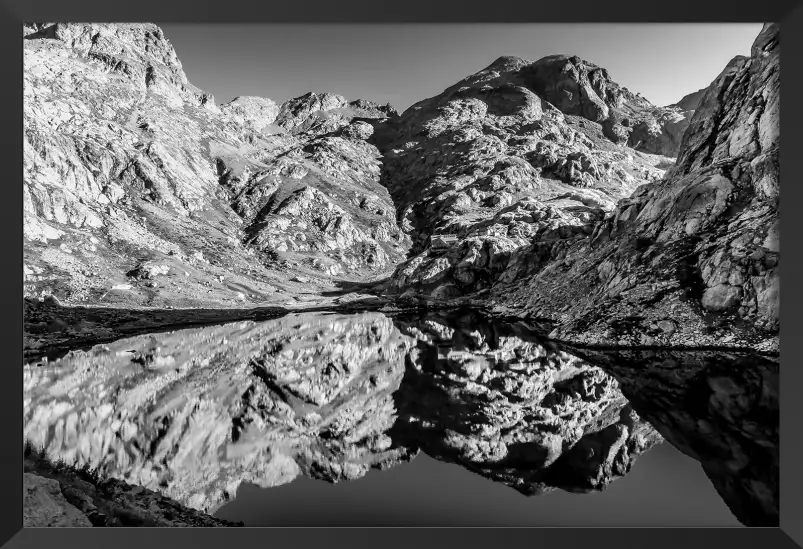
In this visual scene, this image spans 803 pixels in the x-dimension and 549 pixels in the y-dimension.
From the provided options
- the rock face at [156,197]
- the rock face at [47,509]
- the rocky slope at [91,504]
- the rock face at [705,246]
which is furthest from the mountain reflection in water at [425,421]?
the rock face at [156,197]

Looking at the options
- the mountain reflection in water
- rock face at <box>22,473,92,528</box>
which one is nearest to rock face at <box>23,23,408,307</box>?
the mountain reflection in water

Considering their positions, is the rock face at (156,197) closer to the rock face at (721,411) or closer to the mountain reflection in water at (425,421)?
the mountain reflection in water at (425,421)

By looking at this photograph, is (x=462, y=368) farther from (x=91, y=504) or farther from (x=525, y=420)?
(x=91, y=504)

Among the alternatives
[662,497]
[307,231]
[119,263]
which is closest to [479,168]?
[307,231]

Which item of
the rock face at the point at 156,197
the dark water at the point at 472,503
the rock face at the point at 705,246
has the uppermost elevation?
the rock face at the point at 156,197
